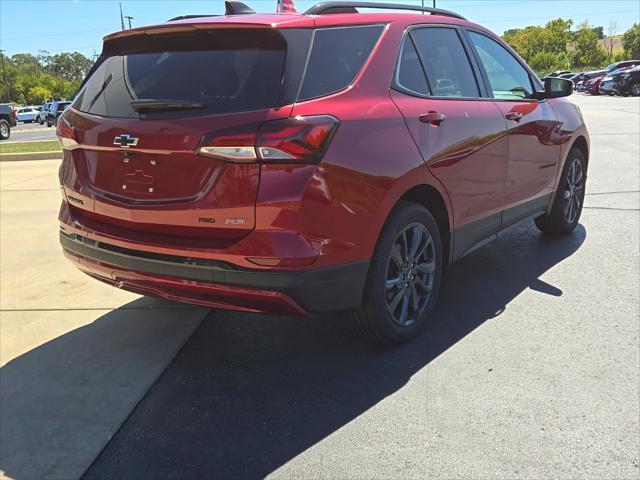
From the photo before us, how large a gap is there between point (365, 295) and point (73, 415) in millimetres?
1615

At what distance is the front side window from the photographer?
453cm

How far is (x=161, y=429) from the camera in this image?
2861 millimetres

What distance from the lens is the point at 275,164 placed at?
2.74 m

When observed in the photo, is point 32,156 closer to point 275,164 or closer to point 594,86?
point 275,164

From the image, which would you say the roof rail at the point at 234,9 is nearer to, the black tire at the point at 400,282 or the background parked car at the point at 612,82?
the black tire at the point at 400,282

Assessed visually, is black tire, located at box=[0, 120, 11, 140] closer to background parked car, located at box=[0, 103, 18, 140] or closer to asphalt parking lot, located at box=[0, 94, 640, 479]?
background parked car, located at box=[0, 103, 18, 140]

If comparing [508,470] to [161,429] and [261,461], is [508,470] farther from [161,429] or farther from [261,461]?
[161,429]

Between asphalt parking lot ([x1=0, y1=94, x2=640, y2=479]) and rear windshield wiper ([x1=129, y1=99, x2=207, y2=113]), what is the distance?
1456mm

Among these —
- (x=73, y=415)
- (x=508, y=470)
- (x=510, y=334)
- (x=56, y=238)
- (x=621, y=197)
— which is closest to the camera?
(x=508, y=470)

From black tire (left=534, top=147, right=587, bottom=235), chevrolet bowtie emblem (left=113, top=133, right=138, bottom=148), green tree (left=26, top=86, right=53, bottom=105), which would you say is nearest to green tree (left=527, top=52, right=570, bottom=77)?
black tire (left=534, top=147, right=587, bottom=235)

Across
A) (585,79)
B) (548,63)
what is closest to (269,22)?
(585,79)

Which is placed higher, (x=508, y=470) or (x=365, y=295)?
(x=365, y=295)

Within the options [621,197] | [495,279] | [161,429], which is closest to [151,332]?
[161,429]

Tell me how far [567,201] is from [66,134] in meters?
4.43
